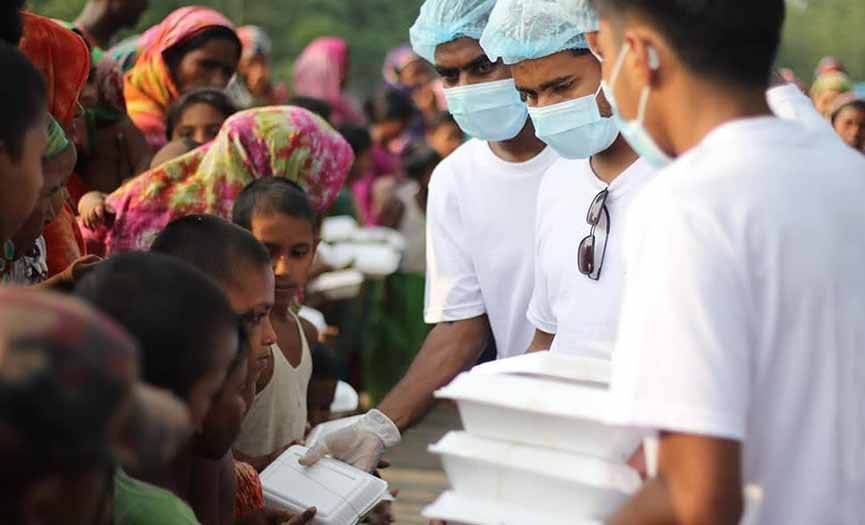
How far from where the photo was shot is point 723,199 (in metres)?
2.28

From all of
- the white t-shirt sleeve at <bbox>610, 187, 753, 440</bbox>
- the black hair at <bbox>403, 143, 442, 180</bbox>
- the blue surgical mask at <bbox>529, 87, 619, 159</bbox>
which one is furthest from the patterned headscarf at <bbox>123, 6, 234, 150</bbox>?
the black hair at <bbox>403, 143, 442, 180</bbox>

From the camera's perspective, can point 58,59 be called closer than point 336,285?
Yes

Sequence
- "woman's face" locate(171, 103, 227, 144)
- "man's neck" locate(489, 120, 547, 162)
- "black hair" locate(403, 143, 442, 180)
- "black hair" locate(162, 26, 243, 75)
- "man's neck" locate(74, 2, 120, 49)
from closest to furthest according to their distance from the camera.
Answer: "man's neck" locate(489, 120, 547, 162) < "woman's face" locate(171, 103, 227, 144) < "black hair" locate(162, 26, 243, 75) < "man's neck" locate(74, 2, 120, 49) < "black hair" locate(403, 143, 442, 180)

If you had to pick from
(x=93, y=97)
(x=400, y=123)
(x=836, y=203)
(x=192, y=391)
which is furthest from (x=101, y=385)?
(x=400, y=123)

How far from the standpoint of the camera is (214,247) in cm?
354

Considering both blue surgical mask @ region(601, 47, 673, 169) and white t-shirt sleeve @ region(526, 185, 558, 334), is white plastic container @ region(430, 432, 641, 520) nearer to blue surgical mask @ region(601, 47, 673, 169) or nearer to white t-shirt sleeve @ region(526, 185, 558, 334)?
blue surgical mask @ region(601, 47, 673, 169)

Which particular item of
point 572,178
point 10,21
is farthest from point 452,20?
point 10,21

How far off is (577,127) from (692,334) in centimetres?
163

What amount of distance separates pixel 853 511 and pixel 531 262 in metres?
2.12

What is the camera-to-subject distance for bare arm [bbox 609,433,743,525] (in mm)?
2217

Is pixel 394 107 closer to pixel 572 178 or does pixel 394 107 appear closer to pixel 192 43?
pixel 192 43

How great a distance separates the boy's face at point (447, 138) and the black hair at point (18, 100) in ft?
26.0

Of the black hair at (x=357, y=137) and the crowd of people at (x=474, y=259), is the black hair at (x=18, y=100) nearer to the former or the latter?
the crowd of people at (x=474, y=259)

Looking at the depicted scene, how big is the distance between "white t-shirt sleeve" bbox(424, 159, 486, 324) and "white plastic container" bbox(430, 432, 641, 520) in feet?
6.34
